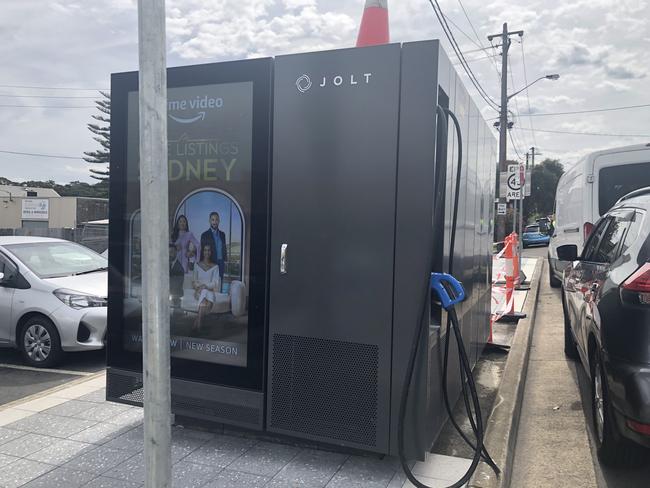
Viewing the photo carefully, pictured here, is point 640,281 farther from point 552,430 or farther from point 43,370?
point 43,370

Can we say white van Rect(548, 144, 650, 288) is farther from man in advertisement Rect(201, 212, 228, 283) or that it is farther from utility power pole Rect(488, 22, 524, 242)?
utility power pole Rect(488, 22, 524, 242)

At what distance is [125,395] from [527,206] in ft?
166

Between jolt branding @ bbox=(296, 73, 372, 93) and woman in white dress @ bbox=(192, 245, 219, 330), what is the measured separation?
1.27m

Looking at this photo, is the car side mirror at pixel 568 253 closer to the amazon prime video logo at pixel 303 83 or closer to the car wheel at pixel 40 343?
the amazon prime video logo at pixel 303 83

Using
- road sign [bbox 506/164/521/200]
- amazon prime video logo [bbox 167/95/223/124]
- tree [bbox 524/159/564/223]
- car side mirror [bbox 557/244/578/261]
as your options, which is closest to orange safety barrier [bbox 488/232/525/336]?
car side mirror [bbox 557/244/578/261]

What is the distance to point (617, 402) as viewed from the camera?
3434 mm

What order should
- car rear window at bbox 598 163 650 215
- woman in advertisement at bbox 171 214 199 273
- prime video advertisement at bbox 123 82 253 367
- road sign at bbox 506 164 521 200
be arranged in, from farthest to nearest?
road sign at bbox 506 164 521 200 → car rear window at bbox 598 163 650 215 → woman in advertisement at bbox 171 214 199 273 → prime video advertisement at bbox 123 82 253 367

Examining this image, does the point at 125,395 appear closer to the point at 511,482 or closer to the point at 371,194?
the point at 371,194

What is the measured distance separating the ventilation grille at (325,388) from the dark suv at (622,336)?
1.47 meters

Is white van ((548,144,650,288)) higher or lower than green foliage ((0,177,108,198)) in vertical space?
lower

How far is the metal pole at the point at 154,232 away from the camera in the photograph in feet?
6.84

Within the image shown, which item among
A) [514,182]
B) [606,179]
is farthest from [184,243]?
[514,182]

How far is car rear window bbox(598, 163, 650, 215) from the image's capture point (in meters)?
8.44

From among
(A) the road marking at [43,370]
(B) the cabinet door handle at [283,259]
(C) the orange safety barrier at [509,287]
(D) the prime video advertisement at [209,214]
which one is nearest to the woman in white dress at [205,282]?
(D) the prime video advertisement at [209,214]
